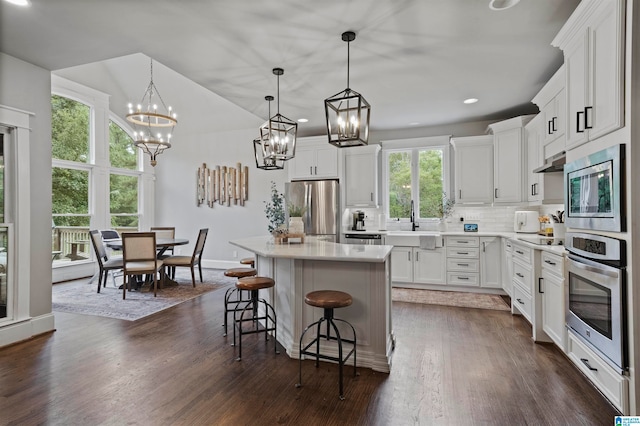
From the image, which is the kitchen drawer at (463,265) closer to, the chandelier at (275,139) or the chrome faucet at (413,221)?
the chrome faucet at (413,221)

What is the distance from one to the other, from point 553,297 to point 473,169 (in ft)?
9.27

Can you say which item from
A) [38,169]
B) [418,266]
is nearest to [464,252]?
[418,266]

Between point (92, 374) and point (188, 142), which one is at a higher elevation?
point (188, 142)

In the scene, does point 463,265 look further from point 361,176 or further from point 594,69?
point 594,69

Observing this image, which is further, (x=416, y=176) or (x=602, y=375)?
(x=416, y=176)

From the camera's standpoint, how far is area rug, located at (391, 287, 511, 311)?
176 inches

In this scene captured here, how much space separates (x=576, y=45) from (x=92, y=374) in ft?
14.2

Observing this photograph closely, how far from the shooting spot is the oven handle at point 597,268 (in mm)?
1907

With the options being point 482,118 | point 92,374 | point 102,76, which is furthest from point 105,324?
point 482,118

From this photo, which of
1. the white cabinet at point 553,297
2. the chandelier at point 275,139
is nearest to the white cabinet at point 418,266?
the white cabinet at point 553,297

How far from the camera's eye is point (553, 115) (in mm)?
3426

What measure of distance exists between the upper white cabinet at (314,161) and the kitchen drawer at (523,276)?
3.12m

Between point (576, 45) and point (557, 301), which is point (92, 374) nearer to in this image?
point (557, 301)

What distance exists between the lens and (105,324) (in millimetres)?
3709
